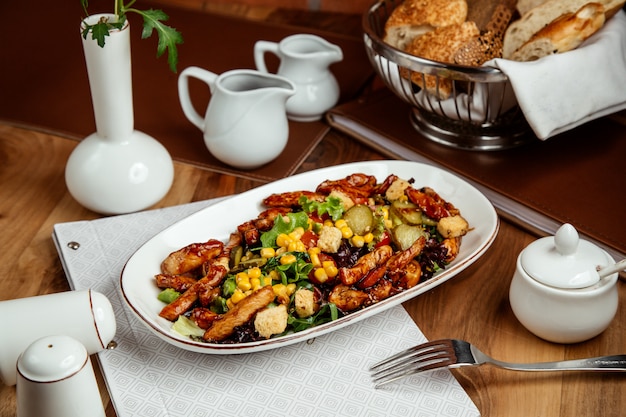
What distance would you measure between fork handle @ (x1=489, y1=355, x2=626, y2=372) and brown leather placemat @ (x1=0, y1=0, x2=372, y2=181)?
78 centimetres

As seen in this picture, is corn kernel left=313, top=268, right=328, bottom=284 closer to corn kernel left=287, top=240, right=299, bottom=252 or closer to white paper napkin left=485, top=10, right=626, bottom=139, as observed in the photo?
corn kernel left=287, top=240, right=299, bottom=252

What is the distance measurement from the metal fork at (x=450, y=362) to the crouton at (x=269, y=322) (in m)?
0.17

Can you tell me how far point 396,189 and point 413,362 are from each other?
0.43 meters

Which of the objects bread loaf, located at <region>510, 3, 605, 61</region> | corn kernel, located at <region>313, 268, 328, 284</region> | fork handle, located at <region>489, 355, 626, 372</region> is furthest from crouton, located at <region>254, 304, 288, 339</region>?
bread loaf, located at <region>510, 3, 605, 61</region>

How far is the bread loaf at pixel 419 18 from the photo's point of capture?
1.83m

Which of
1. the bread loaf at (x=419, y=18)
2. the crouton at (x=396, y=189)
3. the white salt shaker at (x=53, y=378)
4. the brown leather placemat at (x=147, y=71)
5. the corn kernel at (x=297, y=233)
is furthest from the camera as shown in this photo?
the brown leather placemat at (x=147, y=71)

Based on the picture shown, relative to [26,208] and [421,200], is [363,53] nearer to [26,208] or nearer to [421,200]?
[421,200]

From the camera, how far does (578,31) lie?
169 centimetres

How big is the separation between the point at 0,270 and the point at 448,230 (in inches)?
34.7

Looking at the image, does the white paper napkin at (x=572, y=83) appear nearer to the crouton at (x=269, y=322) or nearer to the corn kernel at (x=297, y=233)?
the corn kernel at (x=297, y=233)

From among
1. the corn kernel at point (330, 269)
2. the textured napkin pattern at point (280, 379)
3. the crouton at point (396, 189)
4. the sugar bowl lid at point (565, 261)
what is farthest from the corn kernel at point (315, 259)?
the sugar bowl lid at point (565, 261)

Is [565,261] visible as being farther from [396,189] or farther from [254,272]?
[254,272]

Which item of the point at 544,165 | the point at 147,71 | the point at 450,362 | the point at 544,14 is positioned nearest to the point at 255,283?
the point at 450,362

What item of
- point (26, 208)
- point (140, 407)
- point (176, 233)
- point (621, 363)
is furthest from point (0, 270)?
point (621, 363)
